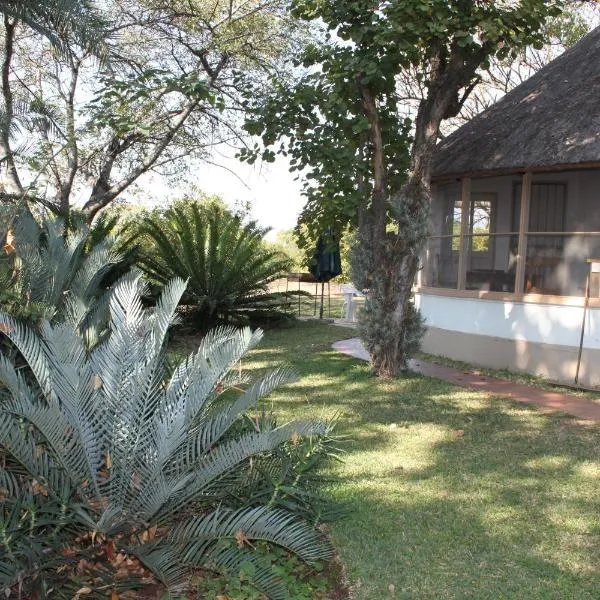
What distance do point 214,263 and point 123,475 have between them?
12.1 meters

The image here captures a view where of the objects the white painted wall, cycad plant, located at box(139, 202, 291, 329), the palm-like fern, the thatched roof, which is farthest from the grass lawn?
cycad plant, located at box(139, 202, 291, 329)

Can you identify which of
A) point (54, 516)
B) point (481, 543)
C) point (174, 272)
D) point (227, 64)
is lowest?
point (481, 543)

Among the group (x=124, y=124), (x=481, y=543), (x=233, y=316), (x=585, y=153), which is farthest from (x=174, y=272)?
(x=481, y=543)

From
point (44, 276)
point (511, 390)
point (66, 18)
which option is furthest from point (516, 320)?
point (66, 18)

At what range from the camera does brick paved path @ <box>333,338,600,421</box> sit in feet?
27.6

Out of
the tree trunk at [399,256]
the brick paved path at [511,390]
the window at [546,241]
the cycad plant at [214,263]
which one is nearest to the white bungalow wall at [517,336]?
the window at [546,241]

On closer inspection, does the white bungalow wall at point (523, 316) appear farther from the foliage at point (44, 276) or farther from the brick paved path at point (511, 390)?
the foliage at point (44, 276)

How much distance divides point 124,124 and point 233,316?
6680 millimetres

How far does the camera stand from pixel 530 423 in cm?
763

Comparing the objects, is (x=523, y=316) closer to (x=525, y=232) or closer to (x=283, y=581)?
(x=525, y=232)

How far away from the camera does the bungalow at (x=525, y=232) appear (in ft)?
33.4

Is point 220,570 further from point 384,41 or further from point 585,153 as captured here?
point 585,153

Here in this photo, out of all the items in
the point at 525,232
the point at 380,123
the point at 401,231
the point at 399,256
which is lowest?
the point at 399,256

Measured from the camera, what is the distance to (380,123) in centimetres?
1021
